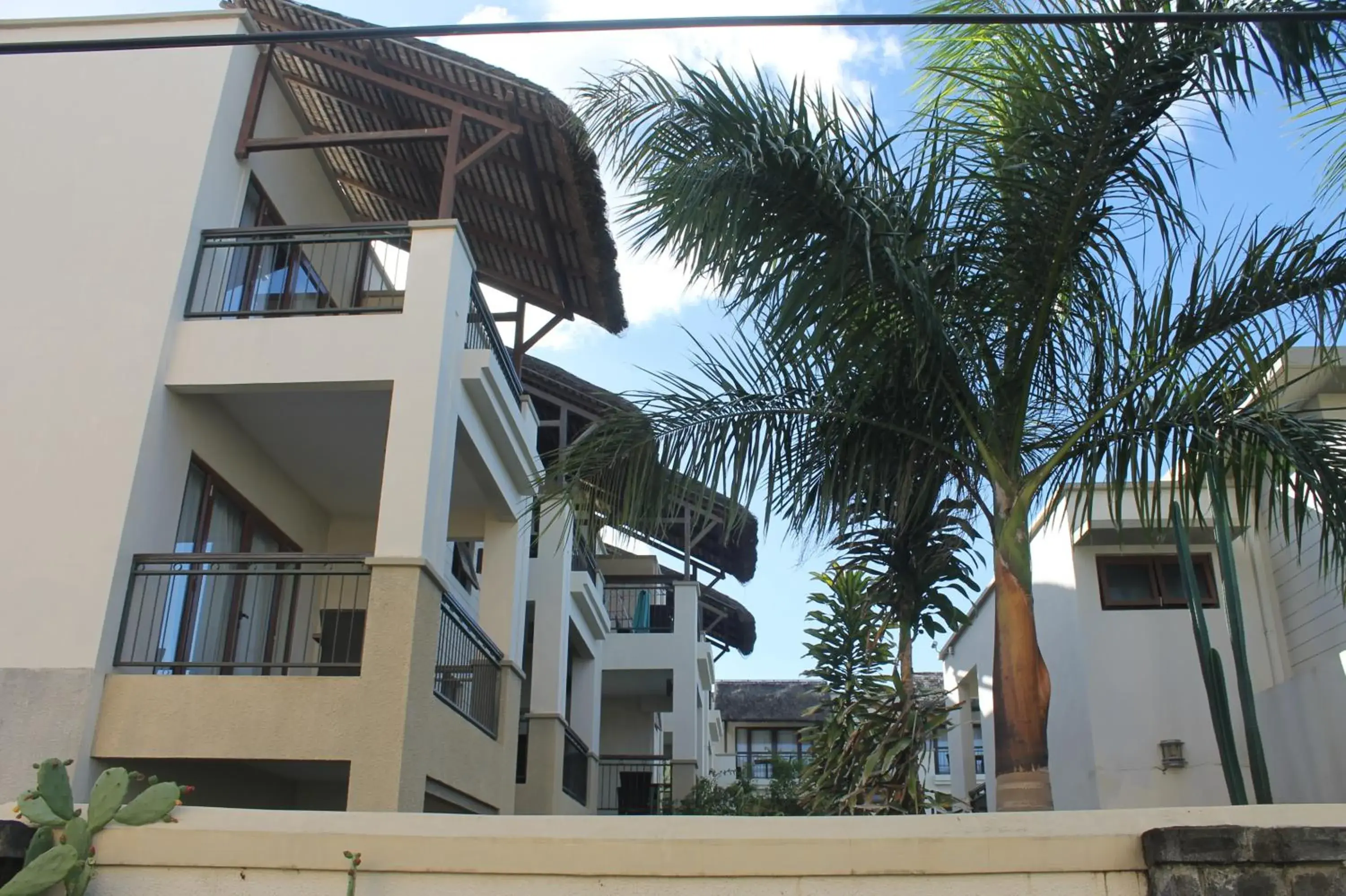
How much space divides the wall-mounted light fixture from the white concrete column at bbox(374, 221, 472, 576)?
8.16 meters

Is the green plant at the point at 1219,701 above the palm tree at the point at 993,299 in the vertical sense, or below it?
below

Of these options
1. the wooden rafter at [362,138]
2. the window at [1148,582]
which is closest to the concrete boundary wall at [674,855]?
the wooden rafter at [362,138]

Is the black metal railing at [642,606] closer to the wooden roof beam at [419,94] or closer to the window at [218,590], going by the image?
the window at [218,590]

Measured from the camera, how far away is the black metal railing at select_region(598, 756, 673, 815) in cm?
2036

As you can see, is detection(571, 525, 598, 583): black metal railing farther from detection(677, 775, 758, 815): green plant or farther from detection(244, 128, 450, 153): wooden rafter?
detection(244, 128, 450, 153): wooden rafter

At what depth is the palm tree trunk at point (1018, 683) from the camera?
232 inches

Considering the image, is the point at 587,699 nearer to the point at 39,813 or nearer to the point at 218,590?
the point at 218,590

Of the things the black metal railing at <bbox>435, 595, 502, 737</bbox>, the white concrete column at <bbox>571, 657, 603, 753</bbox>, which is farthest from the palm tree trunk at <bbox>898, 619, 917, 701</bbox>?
the white concrete column at <bbox>571, 657, 603, 753</bbox>

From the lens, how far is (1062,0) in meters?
6.02

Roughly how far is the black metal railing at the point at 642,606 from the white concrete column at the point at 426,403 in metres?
11.4

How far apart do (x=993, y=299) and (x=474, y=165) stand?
618 centimetres

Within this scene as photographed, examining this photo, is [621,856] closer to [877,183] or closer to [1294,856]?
[1294,856]

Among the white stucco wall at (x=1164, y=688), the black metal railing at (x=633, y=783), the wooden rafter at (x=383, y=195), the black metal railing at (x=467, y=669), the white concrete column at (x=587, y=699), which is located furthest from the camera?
the black metal railing at (x=633, y=783)

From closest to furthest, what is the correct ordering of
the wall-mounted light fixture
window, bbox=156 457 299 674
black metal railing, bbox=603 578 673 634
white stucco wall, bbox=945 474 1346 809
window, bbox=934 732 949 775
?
window, bbox=156 457 299 674
white stucco wall, bbox=945 474 1346 809
the wall-mounted light fixture
black metal railing, bbox=603 578 673 634
window, bbox=934 732 949 775
